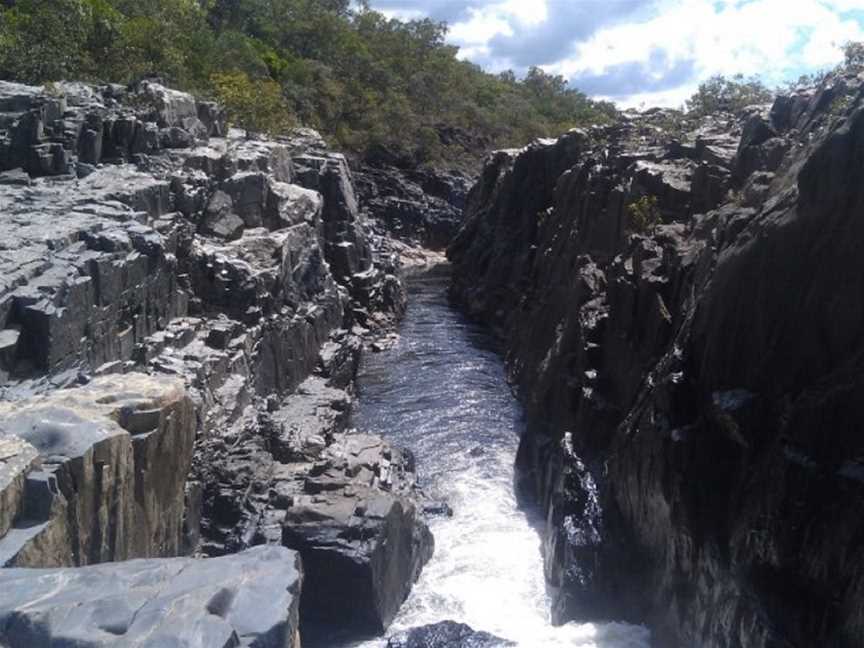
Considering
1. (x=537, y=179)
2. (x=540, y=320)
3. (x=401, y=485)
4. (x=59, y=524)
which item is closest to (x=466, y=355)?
(x=540, y=320)

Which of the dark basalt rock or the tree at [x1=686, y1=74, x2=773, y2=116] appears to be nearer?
the dark basalt rock

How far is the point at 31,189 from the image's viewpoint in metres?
32.4

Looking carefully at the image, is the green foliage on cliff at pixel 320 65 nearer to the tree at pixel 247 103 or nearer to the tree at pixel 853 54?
the tree at pixel 247 103

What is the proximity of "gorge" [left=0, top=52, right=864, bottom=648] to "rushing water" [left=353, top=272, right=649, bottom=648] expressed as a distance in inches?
6.1

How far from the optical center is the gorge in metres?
17.1

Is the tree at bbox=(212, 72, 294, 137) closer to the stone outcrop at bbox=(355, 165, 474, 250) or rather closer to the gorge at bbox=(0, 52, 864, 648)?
the gorge at bbox=(0, 52, 864, 648)

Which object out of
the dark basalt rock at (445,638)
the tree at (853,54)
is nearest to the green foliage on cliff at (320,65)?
the dark basalt rock at (445,638)

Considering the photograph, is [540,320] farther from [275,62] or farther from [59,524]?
[275,62]

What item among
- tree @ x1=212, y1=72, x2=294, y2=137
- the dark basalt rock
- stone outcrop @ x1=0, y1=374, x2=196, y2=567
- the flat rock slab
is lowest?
the dark basalt rock

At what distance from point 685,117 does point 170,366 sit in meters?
32.1

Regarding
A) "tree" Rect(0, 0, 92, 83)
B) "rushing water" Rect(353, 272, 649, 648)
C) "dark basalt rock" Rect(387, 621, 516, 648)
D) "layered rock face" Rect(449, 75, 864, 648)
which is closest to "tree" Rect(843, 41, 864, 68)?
"layered rock face" Rect(449, 75, 864, 648)

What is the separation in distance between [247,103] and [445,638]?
3992 centimetres

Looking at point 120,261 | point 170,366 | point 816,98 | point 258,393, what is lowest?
point 258,393

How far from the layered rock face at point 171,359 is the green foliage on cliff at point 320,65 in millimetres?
5151
